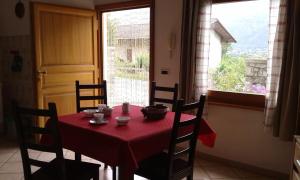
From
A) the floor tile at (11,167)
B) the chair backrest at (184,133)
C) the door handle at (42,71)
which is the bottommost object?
the floor tile at (11,167)

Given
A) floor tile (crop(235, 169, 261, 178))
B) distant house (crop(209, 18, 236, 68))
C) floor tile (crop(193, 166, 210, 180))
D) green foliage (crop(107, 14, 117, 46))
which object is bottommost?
floor tile (crop(235, 169, 261, 178))

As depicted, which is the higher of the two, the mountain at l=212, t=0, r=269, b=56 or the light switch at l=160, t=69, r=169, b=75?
the mountain at l=212, t=0, r=269, b=56

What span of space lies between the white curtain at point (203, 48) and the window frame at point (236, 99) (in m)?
0.14

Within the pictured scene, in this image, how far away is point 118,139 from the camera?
1817 mm

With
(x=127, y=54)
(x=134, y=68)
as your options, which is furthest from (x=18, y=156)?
(x=127, y=54)

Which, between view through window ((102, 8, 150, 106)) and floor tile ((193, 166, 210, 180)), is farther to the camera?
view through window ((102, 8, 150, 106))

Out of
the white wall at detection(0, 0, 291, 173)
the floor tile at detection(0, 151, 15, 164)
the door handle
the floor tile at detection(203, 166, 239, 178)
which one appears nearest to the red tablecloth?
the floor tile at detection(203, 166, 239, 178)

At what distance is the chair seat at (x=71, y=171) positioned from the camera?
196 cm

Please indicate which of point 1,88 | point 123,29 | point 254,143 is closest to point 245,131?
point 254,143

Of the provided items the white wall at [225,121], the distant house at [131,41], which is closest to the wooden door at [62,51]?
the white wall at [225,121]

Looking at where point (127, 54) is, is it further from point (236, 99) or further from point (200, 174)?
point (200, 174)

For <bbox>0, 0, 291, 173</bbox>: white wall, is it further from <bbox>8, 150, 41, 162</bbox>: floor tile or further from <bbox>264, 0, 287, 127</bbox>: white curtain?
<bbox>8, 150, 41, 162</bbox>: floor tile

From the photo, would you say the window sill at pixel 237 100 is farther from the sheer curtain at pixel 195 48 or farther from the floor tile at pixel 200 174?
the floor tile at pixel 200 174

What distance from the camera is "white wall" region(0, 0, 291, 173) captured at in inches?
118
